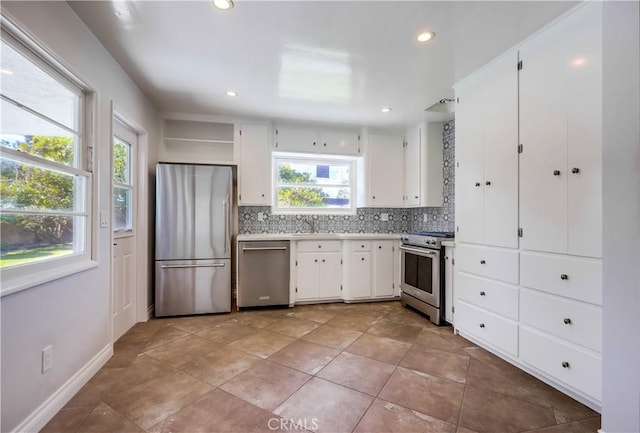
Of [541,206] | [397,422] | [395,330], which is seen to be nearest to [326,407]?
[397,422]

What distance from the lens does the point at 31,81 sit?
1516 mm

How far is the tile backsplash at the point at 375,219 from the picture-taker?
12.0ft

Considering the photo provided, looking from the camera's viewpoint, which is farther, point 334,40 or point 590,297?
point 334,40

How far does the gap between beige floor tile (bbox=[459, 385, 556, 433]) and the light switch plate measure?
2661 millimetres

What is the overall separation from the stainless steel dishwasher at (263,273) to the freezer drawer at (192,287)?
0.59ft

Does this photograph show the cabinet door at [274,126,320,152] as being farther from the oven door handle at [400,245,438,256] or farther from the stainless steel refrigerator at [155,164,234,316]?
the oven door handle at [400,245,438,256]

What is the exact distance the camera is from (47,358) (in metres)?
1.53

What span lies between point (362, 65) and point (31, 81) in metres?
2.14

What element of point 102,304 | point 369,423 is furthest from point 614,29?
point 102,304

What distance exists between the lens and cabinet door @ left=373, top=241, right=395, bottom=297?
12.2 feet

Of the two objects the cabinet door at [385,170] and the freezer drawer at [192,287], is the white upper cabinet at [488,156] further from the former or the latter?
the freezer drawer at [192,287]

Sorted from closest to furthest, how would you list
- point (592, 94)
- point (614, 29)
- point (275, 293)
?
point (614, 29) < point (592, 94) < point (275, 293)

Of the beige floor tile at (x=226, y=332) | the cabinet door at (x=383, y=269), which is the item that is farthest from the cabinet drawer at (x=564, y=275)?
the beige floor tile at (x=226, y=332)

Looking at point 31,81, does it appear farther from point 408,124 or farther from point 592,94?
point 408,124
